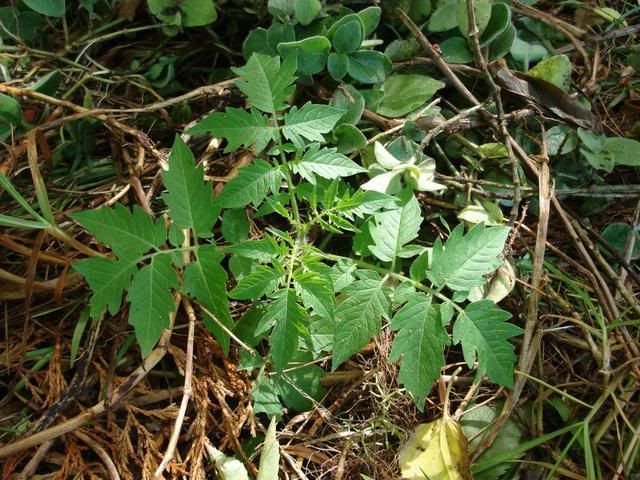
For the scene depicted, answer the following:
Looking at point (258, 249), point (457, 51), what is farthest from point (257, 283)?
point (457, 51)

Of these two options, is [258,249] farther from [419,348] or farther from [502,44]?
[502,44]

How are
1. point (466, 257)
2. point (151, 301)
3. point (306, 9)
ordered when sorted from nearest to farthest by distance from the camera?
point (151, 301) → point (466, 257) → point (306, 9)

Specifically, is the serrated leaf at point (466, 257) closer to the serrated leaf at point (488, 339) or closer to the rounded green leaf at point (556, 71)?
the serrated leaf at point (488, 339)

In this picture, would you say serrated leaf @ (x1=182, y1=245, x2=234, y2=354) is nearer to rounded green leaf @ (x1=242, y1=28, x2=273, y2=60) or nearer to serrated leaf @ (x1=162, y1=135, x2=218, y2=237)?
serrated leaf @ (x1=162, y1=135, x2=218, y2=237)

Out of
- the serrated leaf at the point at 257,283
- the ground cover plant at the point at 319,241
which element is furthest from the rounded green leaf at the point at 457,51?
the serrated leaf at the point at 257,283

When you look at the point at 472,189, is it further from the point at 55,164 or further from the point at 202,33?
the point at 55,164

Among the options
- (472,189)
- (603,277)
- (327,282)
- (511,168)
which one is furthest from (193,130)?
(603,277)
